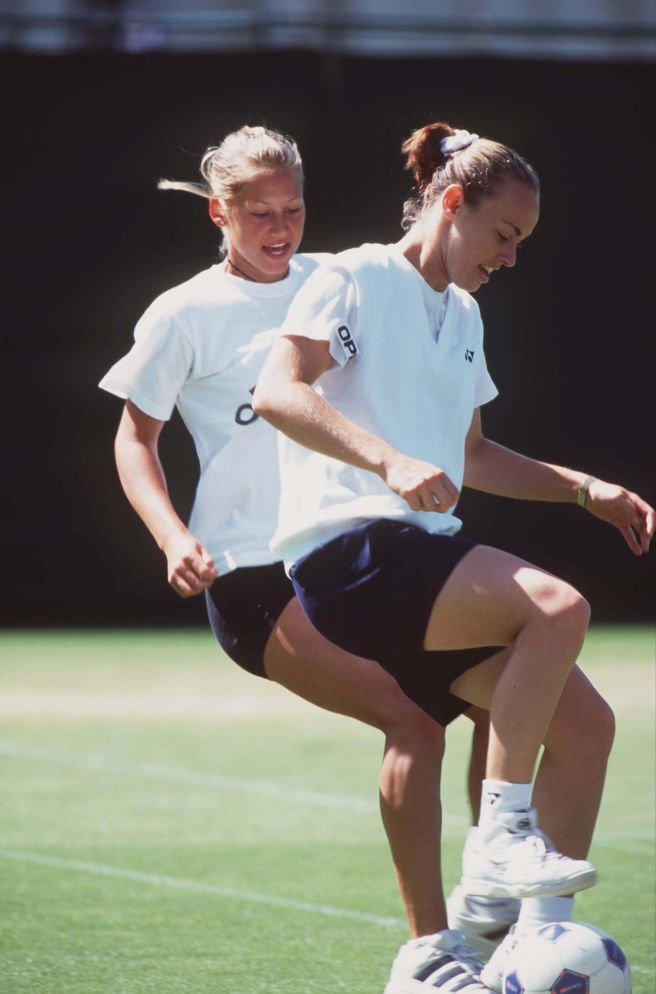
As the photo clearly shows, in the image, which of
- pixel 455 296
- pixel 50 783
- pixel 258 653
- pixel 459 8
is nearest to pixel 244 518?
pixel 258 653

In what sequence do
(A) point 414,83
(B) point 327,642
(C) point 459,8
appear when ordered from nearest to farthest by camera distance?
(B) point 327,642 → (A) point 414,83 → (C) point 459,8

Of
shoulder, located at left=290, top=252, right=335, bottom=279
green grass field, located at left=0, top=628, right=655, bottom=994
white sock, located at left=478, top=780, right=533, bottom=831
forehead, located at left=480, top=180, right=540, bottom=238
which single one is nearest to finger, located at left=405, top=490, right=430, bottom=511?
white sock, located at left=478, top=780, right=533, bottom=831

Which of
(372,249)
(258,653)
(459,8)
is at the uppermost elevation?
(459,8)

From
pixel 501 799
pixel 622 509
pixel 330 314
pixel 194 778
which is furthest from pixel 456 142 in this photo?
pixel 194 778

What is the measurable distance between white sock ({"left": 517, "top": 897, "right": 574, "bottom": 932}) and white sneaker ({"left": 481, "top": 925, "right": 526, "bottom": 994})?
27 mm

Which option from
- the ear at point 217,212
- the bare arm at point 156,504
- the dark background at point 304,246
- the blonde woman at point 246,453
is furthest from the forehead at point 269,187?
the dark background at point 304,246

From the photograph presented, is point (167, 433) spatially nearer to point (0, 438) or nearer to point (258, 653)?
point (0, 438)

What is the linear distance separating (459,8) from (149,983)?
10.7 meters

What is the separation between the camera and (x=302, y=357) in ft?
11.3

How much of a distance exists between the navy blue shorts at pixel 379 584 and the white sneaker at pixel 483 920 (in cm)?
65

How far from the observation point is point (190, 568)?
142 inches

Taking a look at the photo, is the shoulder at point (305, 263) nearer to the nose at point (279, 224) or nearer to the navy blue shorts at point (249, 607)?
the nose at point (279, 224)

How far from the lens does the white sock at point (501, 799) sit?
131 inches

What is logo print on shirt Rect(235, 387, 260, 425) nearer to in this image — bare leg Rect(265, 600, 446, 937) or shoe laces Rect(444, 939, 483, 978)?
bare leg Rect(265, 600, 446, 937)
